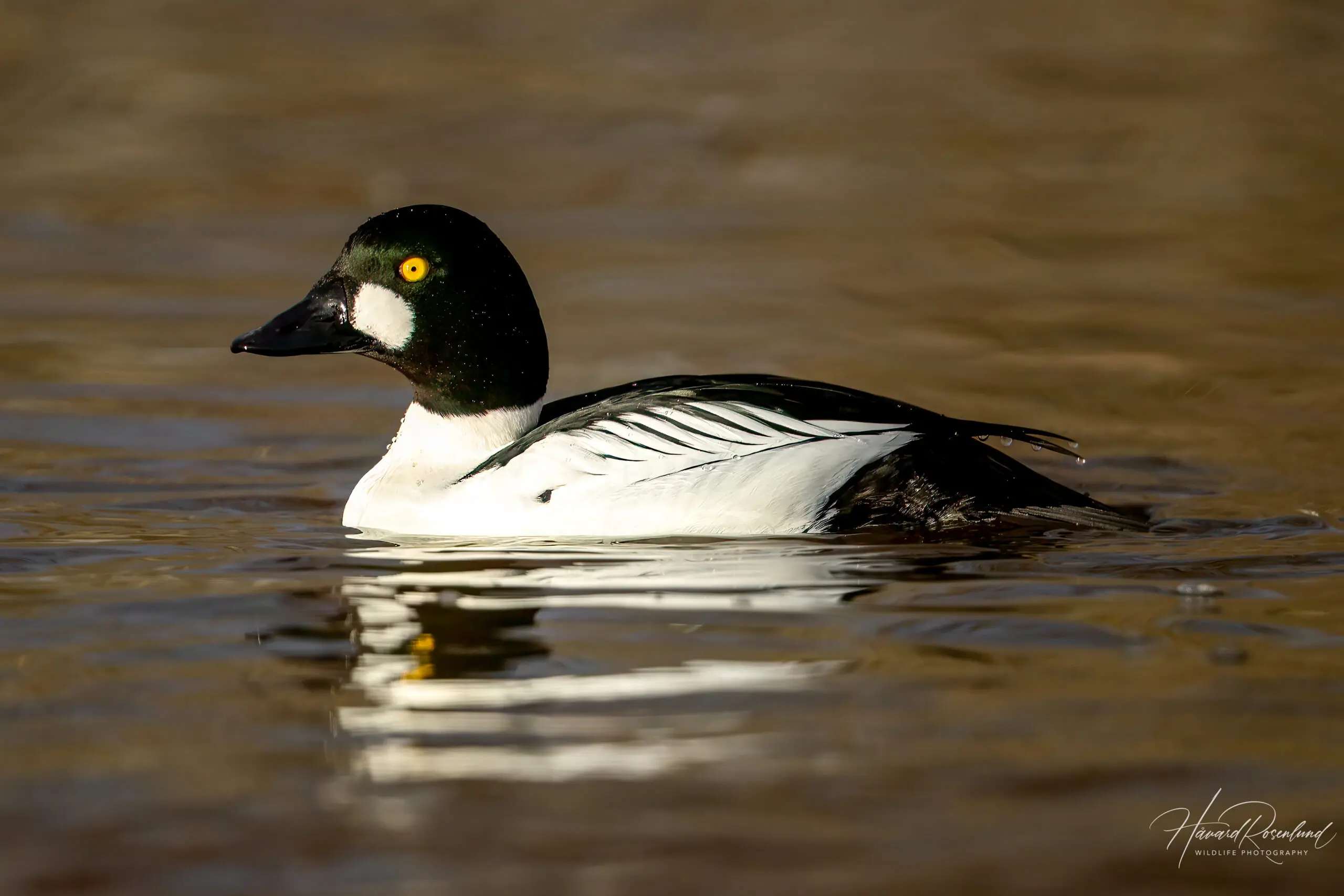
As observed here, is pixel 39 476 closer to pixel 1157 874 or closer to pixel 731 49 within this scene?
pixel 1157 874

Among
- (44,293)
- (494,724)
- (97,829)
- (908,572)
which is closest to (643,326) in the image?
(44,293)

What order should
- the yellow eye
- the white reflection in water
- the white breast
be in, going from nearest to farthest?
the white reflection in water, the white breast, the yellow eye

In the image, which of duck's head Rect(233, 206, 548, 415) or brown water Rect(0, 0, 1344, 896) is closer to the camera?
brown water Rect(0, 0, 1344, 896)

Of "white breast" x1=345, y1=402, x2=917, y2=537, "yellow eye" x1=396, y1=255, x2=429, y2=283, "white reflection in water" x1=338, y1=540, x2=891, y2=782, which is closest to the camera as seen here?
"white reflection in water" x1=338, y1=540, x2=891, y2=782

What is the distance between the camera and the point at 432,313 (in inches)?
251

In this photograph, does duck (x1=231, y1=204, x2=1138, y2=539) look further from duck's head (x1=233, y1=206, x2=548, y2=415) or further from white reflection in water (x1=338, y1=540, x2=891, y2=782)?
white reflection in water (x1=338, y1=540, x2=891, y2=782)

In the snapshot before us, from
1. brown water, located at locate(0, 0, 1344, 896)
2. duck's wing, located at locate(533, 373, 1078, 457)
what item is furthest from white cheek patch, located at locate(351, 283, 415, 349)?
brown water, located at locate(0, 0, 1344, 896)

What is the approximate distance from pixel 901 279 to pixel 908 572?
5722 mm

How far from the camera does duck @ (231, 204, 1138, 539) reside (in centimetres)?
598

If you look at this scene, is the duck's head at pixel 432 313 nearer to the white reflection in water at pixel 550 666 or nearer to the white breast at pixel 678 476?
the white breast at pixel 678 476

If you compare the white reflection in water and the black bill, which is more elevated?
→ the black bill

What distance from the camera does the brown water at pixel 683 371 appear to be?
147 inches

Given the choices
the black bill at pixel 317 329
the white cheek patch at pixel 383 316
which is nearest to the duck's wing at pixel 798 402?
the white cheek patch at pixel 383 316

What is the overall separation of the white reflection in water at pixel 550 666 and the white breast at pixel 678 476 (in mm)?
89
